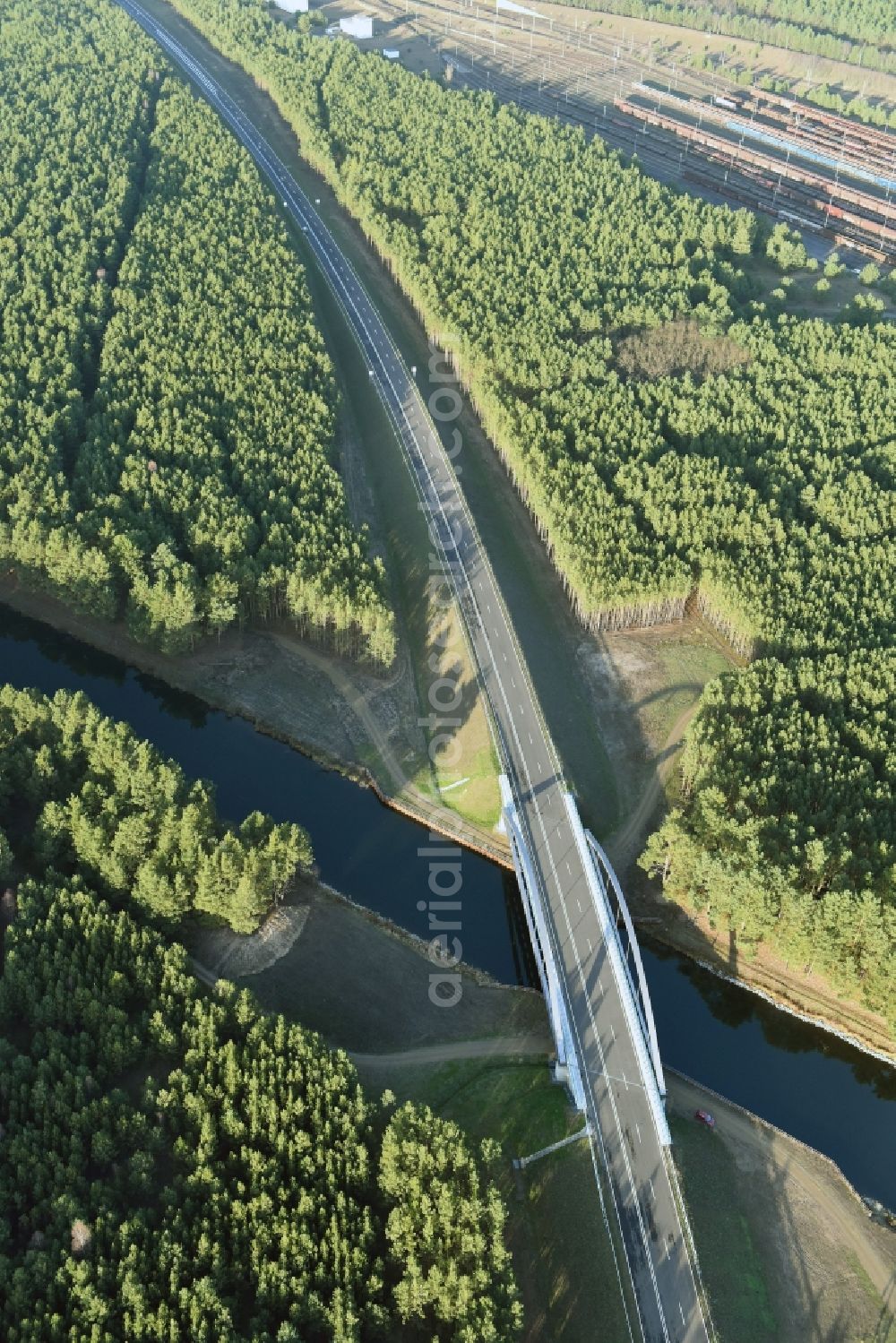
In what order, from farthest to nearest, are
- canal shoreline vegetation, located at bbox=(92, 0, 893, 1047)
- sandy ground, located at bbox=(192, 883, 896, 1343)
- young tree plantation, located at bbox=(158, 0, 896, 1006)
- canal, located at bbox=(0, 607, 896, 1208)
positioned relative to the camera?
young tree plantation, located at bbox=(158, 0, 896, 1006)
canal shoreline vegetation, located at bbox=(92, 0, 893, 1047)
canal, located at bbox=(0, 607, 896, 1208)
sandy ground, located at bbox=(192, 883, 896, 1343)

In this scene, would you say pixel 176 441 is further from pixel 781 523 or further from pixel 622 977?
pixel 622 977

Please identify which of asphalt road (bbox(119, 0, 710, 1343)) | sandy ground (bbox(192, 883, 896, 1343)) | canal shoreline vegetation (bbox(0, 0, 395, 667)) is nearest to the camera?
asphalt road (bbox(119, 0, 710, 1343))

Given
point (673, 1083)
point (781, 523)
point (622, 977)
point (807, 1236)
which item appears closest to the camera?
point (807, 1236)

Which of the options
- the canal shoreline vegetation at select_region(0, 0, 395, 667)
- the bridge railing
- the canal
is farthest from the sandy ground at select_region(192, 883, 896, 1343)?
the canal shoreline vegetation at select_region(0, 0, 395, 667)

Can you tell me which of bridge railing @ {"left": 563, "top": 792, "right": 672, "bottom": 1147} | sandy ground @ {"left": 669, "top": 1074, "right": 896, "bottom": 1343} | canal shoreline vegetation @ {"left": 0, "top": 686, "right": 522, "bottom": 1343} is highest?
bridge railing @ {"left": 563, "top": 792, "right": 672, "bottom": 1147}

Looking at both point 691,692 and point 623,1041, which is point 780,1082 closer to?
point 623,1041

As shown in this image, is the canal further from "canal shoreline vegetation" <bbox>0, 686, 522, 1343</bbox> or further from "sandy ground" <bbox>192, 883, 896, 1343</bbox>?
"canal shoreline vegetation" <bbox>0, 686, 522, 1343</bbox>

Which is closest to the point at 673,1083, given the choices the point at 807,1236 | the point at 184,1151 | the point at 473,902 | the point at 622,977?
the point at 622,977

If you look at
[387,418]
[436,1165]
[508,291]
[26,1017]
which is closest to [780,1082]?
[436,1165]
